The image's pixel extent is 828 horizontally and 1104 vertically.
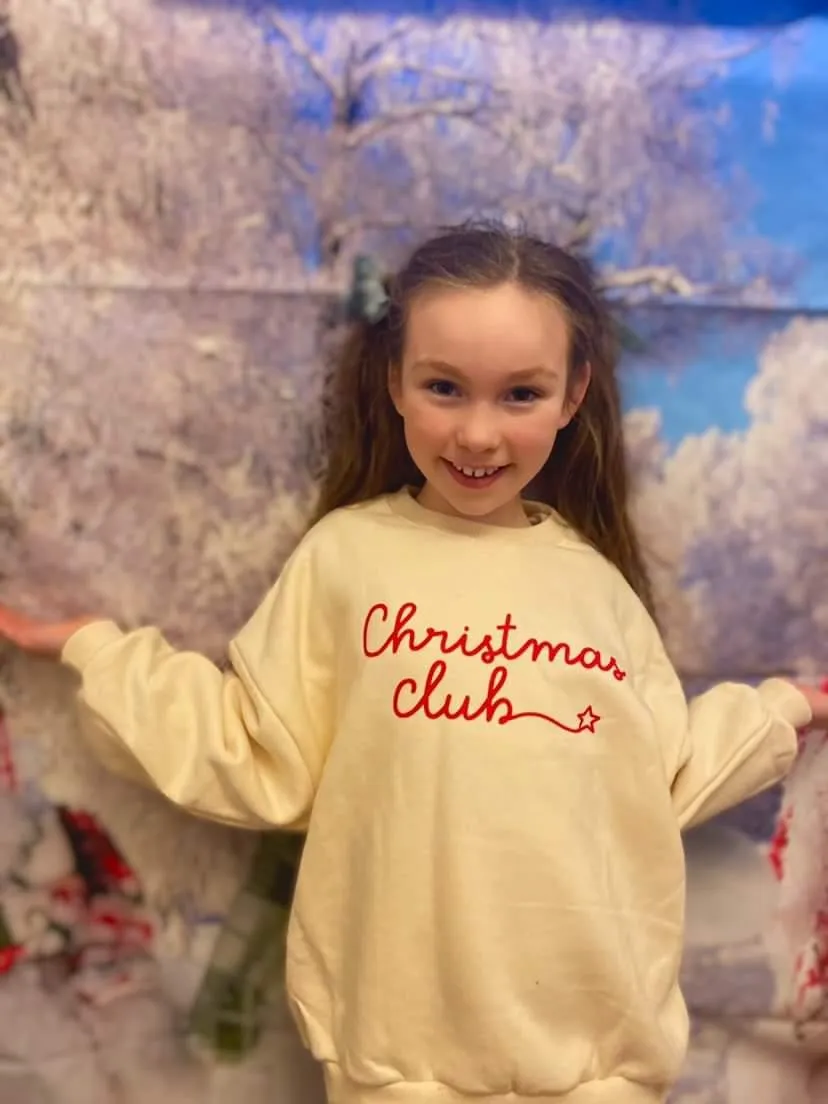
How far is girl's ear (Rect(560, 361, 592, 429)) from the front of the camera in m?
0.77

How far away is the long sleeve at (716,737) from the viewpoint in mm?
800

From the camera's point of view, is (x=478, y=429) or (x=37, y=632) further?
(x=37, y=632)

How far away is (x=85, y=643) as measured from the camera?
0.81 meters

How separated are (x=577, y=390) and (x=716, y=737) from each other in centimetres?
27

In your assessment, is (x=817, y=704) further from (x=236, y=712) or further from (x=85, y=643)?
(x=85, y=643)

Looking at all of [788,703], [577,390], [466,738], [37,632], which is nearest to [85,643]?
[37,632]

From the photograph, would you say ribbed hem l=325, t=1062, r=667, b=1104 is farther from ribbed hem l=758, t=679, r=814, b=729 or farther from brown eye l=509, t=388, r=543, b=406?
brown eye l=509, t=388, r=543, b=406

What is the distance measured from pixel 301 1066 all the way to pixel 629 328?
0.65 metres

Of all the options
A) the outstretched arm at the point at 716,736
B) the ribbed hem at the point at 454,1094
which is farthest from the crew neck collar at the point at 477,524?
the ribbed hem at the point at 454,1094

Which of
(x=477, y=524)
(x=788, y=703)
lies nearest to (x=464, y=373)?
(x=477, y=524)

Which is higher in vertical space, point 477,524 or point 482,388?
point 482,388

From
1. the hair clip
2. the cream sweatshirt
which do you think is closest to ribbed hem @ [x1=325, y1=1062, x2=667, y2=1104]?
the cream sweatshirt

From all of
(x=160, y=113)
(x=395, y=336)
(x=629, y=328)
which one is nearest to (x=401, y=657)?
(x=395, y=336)

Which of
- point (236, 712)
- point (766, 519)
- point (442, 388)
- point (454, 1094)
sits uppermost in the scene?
point (442, 388)
